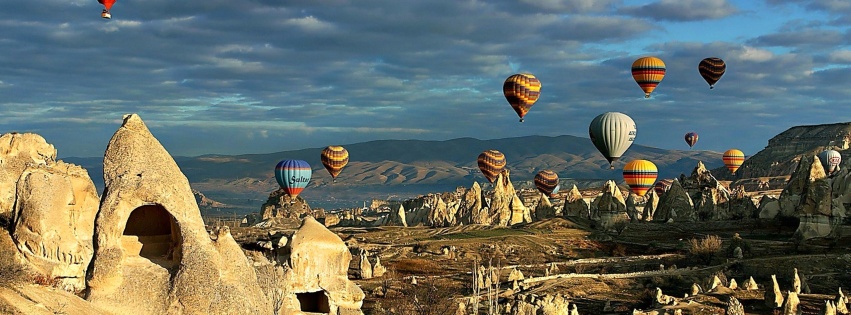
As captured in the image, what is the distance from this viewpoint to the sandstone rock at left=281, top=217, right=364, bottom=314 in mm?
14453

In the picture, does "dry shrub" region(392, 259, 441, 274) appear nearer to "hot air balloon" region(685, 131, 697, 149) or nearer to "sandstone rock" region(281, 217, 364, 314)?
"sandstone rock" region(281, 217, 364, 314)

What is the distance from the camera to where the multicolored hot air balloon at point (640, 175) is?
81.7 m

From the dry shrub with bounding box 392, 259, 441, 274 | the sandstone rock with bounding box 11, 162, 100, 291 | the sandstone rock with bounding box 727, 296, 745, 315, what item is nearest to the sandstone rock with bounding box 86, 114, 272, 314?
the sandstone rock with bounding box 11, 162, 100, 291

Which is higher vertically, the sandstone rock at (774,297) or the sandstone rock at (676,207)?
the sandstone rock at (676,207)

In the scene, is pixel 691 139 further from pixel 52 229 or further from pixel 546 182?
pixel 52 229

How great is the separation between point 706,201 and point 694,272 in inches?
1222

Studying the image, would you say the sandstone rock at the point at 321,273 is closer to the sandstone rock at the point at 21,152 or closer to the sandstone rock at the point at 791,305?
the sandstone rock at the point at 21,152

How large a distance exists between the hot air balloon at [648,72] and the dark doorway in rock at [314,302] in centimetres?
5791

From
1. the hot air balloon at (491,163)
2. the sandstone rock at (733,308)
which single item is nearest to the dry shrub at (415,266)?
the sandstone rock at (733,308)

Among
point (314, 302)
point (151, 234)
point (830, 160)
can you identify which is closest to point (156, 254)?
point (151, 234)

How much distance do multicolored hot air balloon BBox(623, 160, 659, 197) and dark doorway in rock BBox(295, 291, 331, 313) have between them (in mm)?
68466

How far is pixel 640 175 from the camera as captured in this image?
81.7 meters

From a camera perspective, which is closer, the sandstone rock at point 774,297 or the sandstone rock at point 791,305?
the sandstone rock at point 791,305

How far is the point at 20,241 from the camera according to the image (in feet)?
35.4
